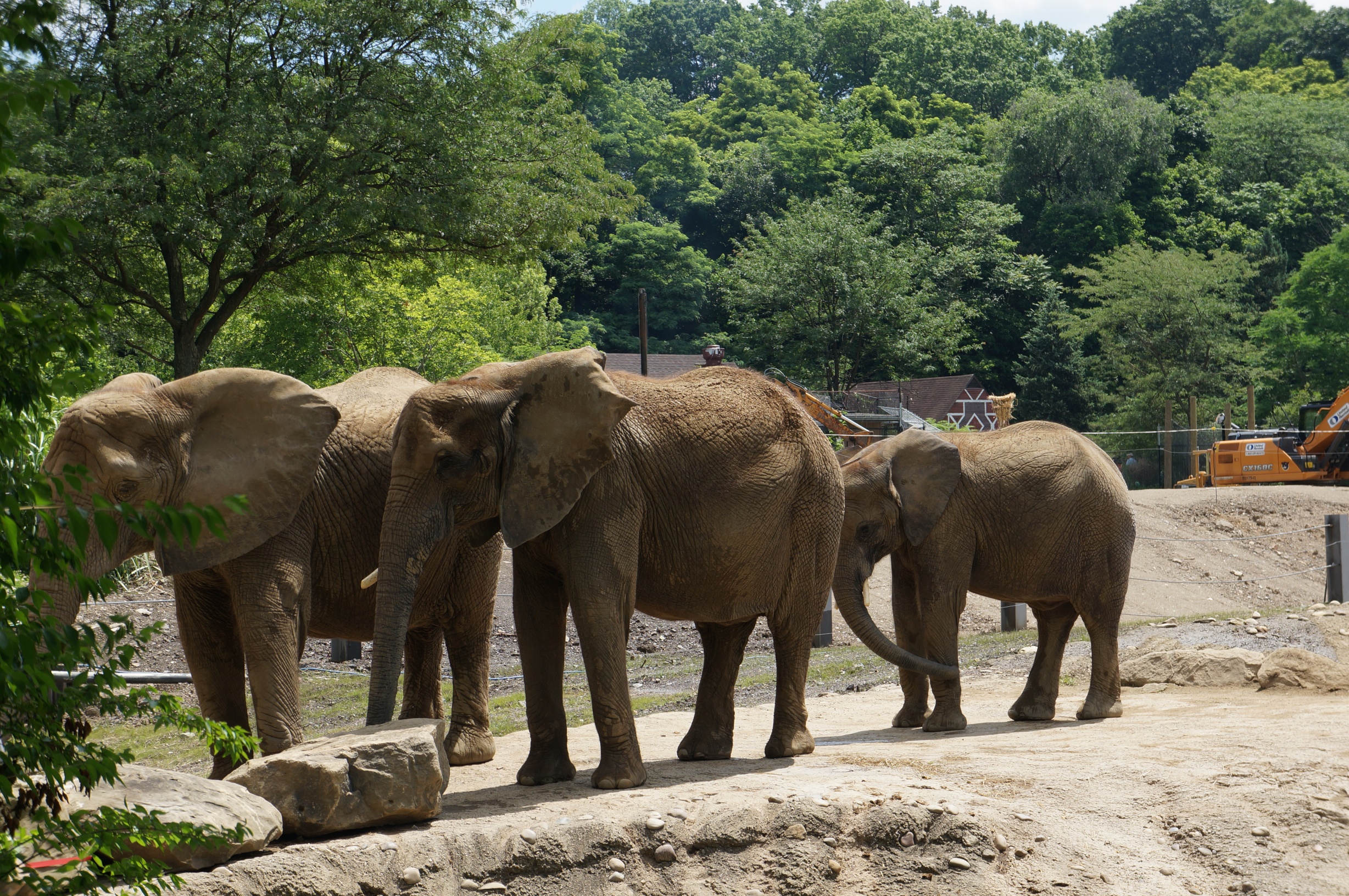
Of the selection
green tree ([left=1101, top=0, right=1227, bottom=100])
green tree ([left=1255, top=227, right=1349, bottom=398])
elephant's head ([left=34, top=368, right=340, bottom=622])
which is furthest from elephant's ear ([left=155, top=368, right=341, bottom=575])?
green tree ([left=1101, top=0, right=1227, bottom=100])

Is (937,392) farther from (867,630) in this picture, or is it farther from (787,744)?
(787,744)

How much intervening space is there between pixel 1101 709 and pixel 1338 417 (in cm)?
2892

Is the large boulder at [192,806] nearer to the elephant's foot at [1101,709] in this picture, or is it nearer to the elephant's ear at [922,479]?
the elephant's ear at [922,479]

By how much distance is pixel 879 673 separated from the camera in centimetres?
1448

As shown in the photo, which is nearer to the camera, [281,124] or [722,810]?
[722,810]

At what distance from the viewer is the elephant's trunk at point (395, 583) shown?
6508 mm

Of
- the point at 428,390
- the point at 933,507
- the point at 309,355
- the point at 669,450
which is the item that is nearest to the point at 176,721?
the point at 428,390

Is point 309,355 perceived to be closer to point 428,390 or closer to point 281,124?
point 281,124

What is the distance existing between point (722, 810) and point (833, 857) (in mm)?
595

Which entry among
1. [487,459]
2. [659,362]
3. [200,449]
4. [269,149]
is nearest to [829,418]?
[269,149]

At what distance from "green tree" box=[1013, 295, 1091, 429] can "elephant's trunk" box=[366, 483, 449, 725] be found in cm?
5403

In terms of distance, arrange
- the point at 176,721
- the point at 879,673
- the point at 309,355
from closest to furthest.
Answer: the point at 176,721, the point at 879,673, the point at 309,355

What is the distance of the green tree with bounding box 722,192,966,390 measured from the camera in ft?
Result: 167

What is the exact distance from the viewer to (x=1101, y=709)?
34.0 feet
